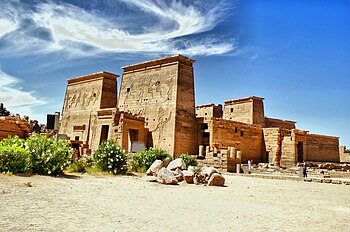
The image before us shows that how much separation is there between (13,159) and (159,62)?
54.6ft

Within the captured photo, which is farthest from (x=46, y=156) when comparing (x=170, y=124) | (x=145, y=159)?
(x=170, y=124)

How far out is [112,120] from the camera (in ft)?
76.0

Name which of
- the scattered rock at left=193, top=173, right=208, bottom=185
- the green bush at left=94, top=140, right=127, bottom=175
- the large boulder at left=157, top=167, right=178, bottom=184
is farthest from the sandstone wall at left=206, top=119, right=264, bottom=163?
the large boulder at left=157, top=167, right=178, bottom=184

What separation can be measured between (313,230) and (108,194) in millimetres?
4780

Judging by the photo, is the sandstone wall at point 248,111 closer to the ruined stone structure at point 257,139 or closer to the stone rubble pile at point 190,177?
the ruined stone structure at point 257,139

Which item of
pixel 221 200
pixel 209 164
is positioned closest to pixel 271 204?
pixel 221 200

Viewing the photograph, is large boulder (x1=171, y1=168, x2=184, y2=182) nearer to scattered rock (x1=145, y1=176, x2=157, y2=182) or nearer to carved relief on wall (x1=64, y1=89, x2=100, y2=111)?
scattered rock (x1=145, y1=176, x2=157, y2=182)

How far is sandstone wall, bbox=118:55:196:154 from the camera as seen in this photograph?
22.1 metres

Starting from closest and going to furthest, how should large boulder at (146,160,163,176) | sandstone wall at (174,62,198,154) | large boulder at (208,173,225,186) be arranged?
large boulder at (208,173,225,186) → large boulder at (146,160,163,176) → sandstone wall at (174,62,198,154)

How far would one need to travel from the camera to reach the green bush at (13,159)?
8766 mm

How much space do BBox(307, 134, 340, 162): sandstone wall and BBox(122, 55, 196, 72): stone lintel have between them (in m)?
14.5

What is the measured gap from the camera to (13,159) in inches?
356

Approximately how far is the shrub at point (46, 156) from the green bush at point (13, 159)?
27 cm

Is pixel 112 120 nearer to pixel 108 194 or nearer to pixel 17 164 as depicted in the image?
pixel 17 164
